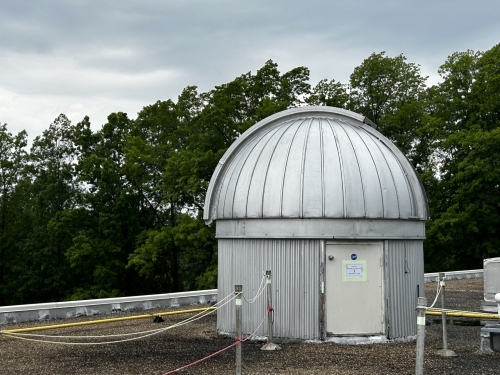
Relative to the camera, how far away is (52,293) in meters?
42.5

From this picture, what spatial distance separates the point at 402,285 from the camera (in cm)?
1398

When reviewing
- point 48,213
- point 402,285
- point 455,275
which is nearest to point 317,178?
point 402,285

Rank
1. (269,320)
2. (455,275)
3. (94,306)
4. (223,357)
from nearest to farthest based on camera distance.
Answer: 1. (223,357)
2. (269,320)
3. (94,306)
4. (455,275)

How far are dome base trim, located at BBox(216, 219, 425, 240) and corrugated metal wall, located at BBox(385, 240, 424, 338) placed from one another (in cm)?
30

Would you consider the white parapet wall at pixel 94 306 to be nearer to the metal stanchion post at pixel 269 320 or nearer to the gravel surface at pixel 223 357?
the gravel surface at pixel 223 357

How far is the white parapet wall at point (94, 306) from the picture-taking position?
1720 cm

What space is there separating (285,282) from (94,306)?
7.62 metres

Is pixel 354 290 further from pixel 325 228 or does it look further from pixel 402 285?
pixel 325 228

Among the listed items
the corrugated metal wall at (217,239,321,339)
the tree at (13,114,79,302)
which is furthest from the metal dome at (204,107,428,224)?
the tree at (13,114,79,302)

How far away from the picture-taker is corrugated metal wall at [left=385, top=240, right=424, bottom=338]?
1371 cm

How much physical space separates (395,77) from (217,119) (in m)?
13.5

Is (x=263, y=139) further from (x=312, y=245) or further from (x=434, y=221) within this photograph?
(x=434, y=221)

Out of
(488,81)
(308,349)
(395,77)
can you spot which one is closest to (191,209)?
(395,77)

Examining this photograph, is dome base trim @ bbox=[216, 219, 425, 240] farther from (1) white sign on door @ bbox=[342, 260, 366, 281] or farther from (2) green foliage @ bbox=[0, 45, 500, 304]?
(2) green foliage @ bbox=[0, 45, 500, 304]
